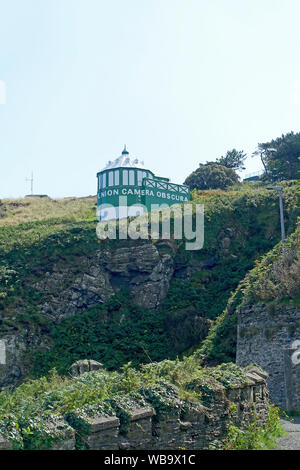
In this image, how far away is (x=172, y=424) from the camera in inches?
323

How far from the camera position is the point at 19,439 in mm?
6332

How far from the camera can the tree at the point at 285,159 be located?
159 ft

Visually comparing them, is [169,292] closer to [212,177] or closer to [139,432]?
[139,432]

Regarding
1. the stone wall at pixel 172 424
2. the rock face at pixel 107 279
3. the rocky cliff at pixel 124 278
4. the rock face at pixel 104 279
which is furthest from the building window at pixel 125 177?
the stone wall at pixel 172 424

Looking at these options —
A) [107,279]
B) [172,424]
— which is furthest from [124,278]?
[172,424]

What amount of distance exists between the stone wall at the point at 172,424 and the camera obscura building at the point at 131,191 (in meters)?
29.5

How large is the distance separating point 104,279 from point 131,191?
12558mm

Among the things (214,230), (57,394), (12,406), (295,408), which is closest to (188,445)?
(57,394)

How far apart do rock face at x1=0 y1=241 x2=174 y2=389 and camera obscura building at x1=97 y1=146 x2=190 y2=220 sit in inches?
364

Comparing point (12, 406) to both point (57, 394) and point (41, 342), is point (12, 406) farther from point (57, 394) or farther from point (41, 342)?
point (41, 342)

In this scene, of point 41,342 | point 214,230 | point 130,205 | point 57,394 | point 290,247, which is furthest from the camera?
point 130,205

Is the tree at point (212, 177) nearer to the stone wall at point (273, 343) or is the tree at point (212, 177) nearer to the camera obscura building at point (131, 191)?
the camera obscura building at point (131, 191)
